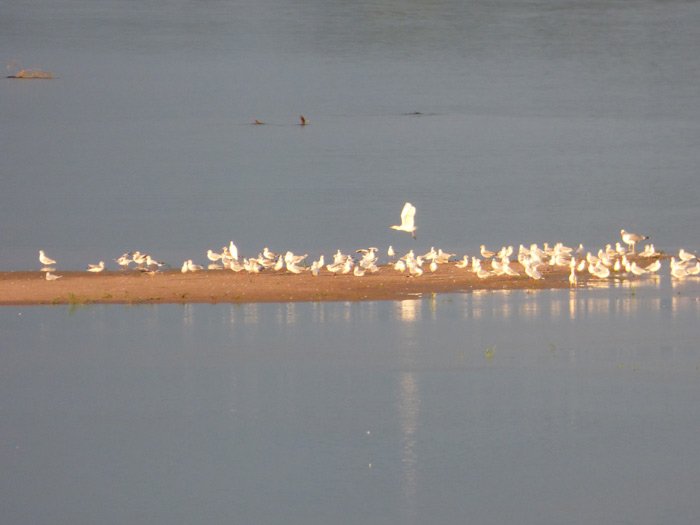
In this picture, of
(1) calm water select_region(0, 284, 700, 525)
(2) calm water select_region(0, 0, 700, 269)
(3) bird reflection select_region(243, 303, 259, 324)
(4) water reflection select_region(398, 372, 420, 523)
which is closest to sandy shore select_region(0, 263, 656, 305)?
(3) bird reflection select_region(243, 303, 259, 324)

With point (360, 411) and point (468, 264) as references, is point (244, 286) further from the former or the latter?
point (360, 411)

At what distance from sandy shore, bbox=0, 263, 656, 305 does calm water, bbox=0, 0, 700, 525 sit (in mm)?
447

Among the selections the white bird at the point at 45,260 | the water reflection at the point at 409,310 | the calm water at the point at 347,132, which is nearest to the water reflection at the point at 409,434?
the water reflection at the point at 409,310

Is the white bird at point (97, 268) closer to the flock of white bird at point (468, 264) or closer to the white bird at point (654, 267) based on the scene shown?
the flock of white bird at point (468, 264)

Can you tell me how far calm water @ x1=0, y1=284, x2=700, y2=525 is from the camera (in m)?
13.3

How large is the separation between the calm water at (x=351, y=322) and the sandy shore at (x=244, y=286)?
17.6 inches

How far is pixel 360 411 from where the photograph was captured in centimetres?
1603

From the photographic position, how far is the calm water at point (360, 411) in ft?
43.7

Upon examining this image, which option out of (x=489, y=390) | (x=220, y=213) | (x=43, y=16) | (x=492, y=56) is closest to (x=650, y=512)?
(x=489, y=390)

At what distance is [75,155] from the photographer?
4494 centimetres

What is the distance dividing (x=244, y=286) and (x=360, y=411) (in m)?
5.93

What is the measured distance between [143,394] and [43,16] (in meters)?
87.3

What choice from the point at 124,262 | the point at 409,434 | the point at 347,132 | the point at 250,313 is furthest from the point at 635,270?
the point at 347,132

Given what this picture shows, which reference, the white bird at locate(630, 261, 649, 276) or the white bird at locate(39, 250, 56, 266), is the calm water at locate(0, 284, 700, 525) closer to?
the white bird at locate(630, 261, 649, 276)
